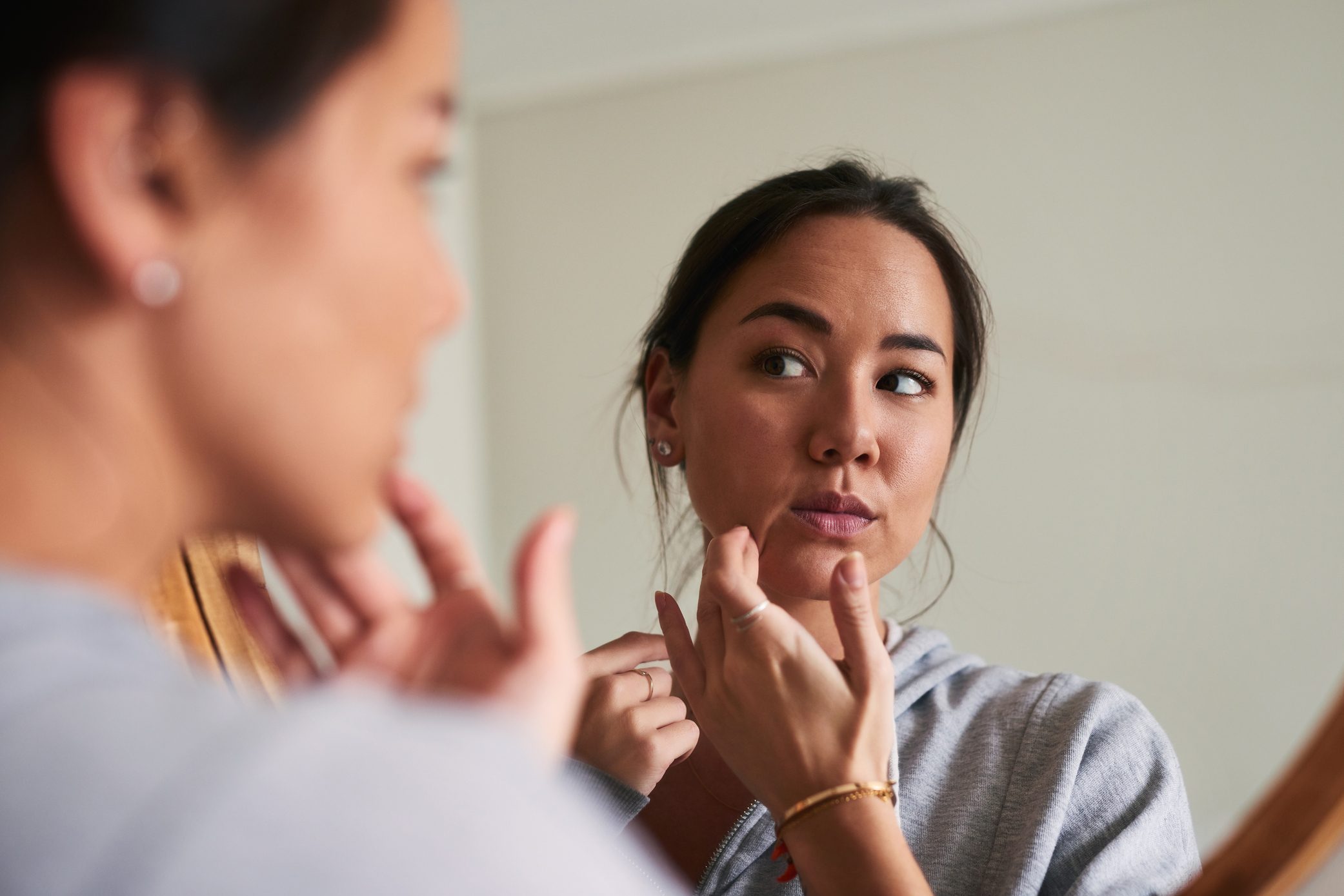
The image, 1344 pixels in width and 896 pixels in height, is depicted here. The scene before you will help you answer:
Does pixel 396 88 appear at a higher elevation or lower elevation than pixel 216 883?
higher

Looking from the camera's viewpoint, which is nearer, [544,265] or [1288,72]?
[1288,72]

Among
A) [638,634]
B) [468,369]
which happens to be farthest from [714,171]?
[638,634]

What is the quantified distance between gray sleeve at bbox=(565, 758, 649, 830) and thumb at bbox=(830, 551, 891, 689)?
0.51 feet

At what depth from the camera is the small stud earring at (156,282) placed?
249 mm

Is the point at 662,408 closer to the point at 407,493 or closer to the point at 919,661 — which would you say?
the point at 919,661

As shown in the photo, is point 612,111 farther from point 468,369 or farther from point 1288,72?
point 1288,72

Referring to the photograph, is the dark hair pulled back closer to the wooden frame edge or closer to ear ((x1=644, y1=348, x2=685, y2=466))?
the wooden frame edge

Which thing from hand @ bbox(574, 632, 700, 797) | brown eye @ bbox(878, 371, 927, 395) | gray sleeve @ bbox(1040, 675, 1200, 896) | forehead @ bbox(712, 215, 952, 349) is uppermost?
forehead @ bbox(712, 215, 952, 349)

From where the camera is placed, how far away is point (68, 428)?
257 mm

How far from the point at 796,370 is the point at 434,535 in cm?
37

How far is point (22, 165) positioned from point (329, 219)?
0.23 ft

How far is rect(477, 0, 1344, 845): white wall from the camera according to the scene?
1114 mm

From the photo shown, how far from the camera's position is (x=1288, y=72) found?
1.36 metres

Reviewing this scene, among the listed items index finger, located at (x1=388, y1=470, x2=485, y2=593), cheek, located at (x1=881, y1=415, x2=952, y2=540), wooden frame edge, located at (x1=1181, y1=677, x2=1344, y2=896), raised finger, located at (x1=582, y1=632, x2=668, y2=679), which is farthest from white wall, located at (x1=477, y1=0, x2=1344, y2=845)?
index finger, located at (x1=388, y1=470, x2=485, y2=593)
